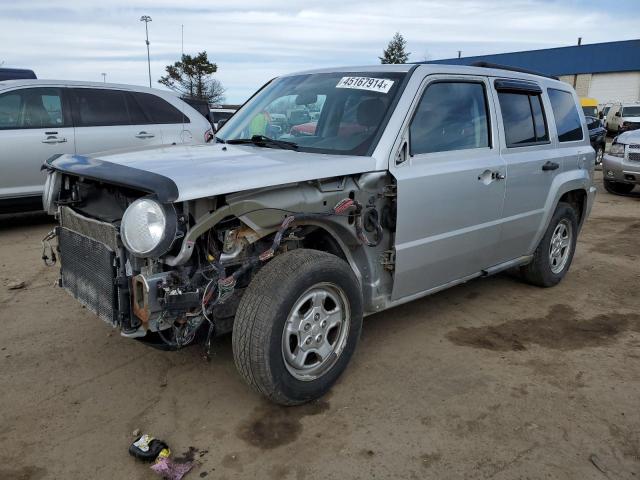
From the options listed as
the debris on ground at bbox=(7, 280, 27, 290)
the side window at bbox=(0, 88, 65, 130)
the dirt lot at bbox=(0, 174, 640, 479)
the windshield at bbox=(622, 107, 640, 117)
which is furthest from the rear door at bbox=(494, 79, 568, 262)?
the windshield at bbox=(622, 107, 640, 117)

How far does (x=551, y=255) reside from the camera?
5176 mm

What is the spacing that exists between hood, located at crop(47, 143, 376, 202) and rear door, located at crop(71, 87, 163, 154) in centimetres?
399

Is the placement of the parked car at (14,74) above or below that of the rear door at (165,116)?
above

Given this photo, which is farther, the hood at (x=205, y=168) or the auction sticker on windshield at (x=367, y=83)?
the auction sticker on windshield at (x=367, y=83)

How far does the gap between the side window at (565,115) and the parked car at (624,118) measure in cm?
1776

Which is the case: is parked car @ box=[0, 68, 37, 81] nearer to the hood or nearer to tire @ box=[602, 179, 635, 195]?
the hood

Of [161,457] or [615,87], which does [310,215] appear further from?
[615,87]

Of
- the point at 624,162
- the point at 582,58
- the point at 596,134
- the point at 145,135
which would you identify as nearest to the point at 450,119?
the point at 145,135

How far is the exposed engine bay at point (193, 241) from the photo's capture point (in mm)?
2572

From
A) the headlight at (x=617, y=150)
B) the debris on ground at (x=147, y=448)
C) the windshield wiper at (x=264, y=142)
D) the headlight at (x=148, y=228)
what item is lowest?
the debris on ground at (x=147, y=448)

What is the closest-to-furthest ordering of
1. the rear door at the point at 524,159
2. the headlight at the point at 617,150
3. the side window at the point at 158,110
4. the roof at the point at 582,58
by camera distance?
the rear door at the point at 524,159 < the side window at the point at 158,110 < the headlight at the point at 617,150 < the roof at the point at 582,58

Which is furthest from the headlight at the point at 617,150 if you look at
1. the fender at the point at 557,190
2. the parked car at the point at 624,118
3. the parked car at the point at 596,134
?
the parked car at the point at 624,118

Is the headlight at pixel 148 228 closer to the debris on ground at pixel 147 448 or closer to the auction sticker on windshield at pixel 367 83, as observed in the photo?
the debris on ground at pixel 147 448

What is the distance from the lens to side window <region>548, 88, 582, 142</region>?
194 inches
